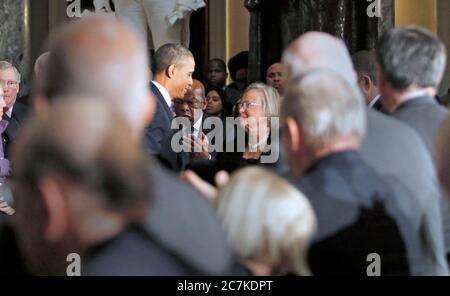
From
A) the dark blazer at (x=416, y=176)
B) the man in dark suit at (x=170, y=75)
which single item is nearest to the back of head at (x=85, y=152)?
the dark blazer at (x=416, y=176)

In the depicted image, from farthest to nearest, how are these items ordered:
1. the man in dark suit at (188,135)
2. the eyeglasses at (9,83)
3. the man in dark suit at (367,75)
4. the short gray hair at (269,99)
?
1. the eyeglasses at (9,83)
2. the short gray hair at (269,99)
3. the man in dark suit at (367,75)
4. the man in dark suit at (188,135)

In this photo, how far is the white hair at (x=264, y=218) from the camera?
9.11ft

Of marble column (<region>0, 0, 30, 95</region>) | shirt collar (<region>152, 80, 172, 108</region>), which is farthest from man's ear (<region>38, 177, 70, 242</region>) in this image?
marble column (<region>0, 0, 30, 95</region>)

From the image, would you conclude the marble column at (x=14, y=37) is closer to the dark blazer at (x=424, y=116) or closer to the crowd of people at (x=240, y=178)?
the crowd of people at (x=240, y=178)

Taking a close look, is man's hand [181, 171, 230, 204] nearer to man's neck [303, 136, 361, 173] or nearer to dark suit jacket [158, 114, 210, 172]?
man's neck [303, 136, 361, 173]

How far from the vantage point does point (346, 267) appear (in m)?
3.18

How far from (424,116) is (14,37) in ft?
16.5

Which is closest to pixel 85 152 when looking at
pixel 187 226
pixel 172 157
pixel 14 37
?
pixel 187 226

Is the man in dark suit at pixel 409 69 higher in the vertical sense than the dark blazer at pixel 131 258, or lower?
higher

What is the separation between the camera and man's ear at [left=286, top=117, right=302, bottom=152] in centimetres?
298

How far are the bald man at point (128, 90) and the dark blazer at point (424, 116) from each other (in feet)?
2.51

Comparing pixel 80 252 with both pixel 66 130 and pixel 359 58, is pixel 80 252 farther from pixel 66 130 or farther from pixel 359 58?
pixel 359 58

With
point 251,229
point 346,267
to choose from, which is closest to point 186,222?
point 251,229

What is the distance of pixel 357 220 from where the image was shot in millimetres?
3115
